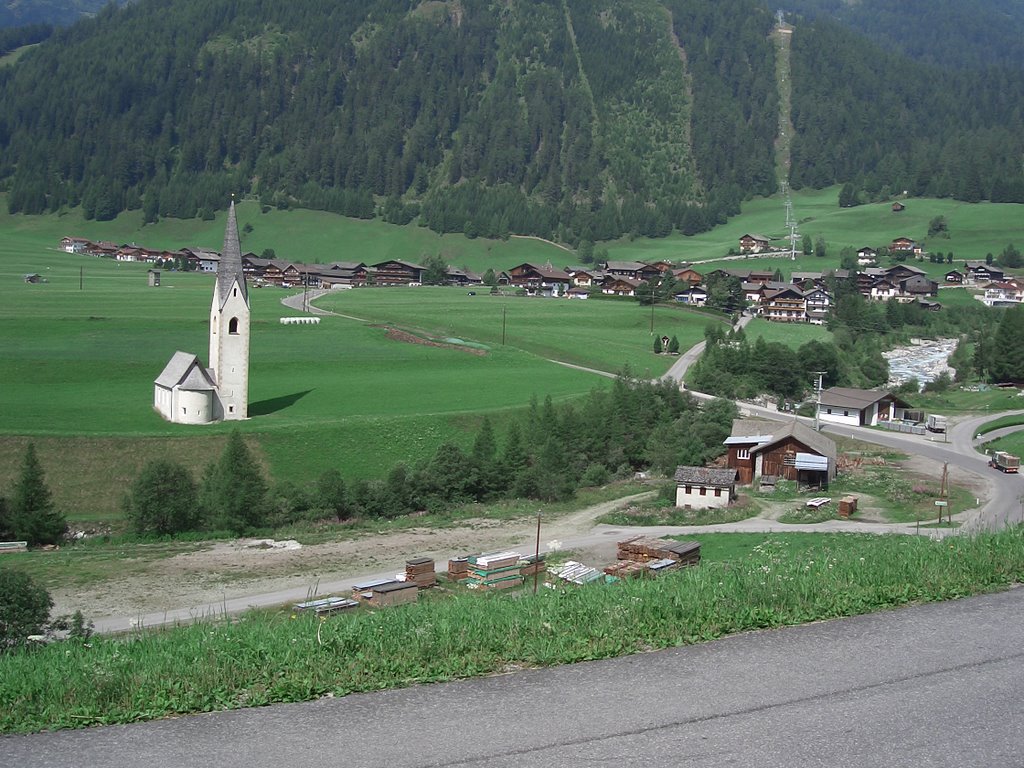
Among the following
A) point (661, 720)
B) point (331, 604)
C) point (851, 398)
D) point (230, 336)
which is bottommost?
point (331, 604)

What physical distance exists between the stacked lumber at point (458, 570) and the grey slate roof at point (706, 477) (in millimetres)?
12276

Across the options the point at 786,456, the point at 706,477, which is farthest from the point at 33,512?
the point at 786,456

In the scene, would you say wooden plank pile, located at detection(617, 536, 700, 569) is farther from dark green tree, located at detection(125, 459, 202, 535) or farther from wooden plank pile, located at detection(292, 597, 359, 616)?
dark green tree, located at detection(125, 459, 202, 535)

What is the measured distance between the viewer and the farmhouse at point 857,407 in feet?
178

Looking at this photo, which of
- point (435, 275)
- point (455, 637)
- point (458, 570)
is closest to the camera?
point (455, 637)

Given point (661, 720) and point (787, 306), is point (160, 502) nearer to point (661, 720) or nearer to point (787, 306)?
point (661, 720)

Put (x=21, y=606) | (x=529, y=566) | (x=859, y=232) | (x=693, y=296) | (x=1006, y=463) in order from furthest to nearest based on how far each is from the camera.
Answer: (x=859, y=232) → (x=693, y=296) → (x=1006, y=463) → (x=529, y=566) → (x=21, y=606)

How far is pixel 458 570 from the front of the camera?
84.2 feet

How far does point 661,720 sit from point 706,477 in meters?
29.3

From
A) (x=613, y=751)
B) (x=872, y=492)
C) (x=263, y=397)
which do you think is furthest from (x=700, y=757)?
(x=263, y=397)

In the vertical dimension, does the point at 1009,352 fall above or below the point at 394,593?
above

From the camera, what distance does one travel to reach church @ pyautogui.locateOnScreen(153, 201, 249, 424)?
1635 inches

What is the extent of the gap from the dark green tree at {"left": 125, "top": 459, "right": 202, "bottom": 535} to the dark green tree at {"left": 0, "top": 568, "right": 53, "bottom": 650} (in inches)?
538

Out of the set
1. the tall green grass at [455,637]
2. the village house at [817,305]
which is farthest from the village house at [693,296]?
the tall green grass at [455,637]
